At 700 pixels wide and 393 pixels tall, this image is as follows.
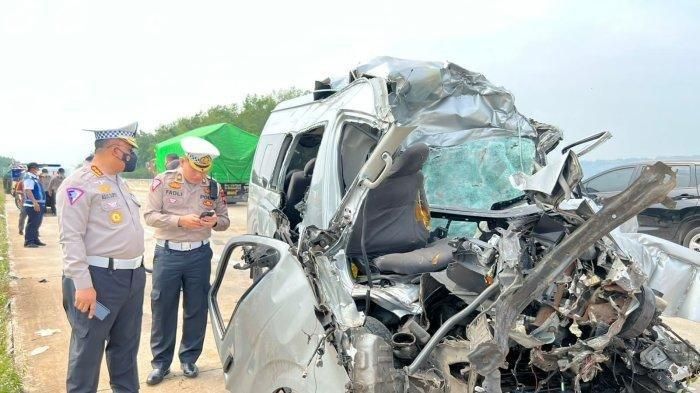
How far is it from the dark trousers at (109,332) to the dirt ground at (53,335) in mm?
711

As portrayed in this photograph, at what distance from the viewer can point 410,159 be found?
10.6 ft

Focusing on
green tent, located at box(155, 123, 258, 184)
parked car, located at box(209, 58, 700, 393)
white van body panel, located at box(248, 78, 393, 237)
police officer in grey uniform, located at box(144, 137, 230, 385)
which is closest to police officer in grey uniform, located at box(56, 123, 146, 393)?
parked car, located at box(209, 58, 700, 393)

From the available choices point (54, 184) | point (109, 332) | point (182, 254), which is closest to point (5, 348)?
point (182, 254)

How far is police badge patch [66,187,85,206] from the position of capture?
9.93 feet

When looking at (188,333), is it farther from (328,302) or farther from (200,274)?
(328,302)

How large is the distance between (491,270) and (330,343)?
2.48ft

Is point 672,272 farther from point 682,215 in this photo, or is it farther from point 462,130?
point 682,215

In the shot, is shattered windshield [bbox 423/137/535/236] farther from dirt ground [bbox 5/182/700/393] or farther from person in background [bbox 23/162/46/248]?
person in background [bbox 23/162/46/248]

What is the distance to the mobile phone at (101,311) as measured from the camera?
10.1ft

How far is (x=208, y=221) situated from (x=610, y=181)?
785 centimetres

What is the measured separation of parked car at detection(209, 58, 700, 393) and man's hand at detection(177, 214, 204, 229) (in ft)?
1.99

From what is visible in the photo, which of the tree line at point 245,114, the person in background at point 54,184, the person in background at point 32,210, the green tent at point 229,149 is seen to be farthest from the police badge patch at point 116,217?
the tree line at point 245,114

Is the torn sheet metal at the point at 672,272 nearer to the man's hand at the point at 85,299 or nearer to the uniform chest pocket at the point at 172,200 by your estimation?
the man's hand at the point at 85,299

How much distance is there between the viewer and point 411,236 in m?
3.39
